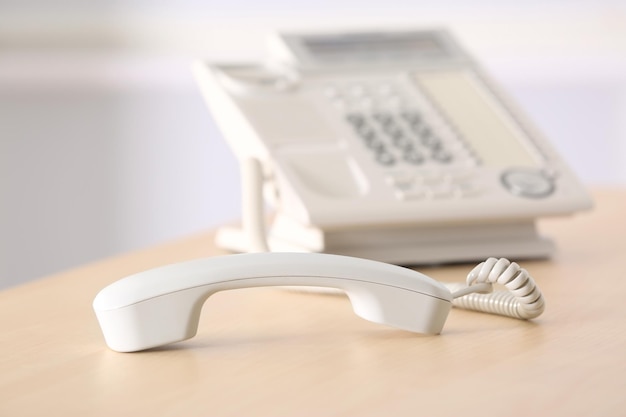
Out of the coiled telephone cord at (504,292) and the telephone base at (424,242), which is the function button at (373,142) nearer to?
the telephone base at (424,242)

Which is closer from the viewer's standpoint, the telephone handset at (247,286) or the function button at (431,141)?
the telephone handset at (247,286)

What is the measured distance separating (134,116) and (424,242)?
1.68 meters

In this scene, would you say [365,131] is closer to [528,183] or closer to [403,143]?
[403,143]

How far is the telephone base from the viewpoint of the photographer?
0.81 metres

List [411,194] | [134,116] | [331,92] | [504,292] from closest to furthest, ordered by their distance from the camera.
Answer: [504,292] < [411,194] < [331,92] < [134,116]

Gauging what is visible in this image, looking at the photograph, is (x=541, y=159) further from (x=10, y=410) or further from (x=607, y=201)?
(x=10, y=410)

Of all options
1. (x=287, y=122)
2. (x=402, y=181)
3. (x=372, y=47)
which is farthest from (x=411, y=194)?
(x=372, y=47)

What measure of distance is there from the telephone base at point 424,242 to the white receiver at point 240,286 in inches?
9.0

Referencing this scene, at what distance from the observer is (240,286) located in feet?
1.78

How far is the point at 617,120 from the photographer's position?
2275mm

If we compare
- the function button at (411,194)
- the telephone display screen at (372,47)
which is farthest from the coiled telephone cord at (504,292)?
the telephone display screen at (372,47)

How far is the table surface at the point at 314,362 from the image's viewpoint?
0.43 meters

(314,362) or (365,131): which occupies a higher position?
(365,131)

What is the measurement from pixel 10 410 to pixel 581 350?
28 centimetres
